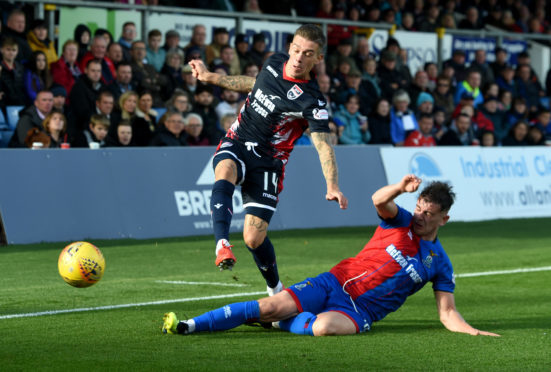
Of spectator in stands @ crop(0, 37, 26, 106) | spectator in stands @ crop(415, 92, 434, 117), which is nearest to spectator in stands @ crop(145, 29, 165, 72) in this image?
spectator in stands @ crop(0, 37, 26, 106)

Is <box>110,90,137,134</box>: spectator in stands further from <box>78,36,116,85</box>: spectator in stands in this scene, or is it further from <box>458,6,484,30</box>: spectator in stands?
<box>458,6,484,30</box>: spectator in stands

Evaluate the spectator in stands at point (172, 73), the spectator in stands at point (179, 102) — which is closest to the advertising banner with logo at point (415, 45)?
the spectator in stands at point (172, 73)

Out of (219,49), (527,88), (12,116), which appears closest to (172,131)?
(12,116)

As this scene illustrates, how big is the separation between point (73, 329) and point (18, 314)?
2.91 ft

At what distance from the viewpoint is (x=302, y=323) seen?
726cm

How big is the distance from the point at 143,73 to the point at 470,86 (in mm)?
9243

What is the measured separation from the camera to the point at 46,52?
16062 mm

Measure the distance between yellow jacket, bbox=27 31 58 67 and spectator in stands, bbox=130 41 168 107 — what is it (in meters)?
1.36

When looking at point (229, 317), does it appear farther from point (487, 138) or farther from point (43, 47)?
point (487, 138)

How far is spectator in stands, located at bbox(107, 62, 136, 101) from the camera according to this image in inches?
634

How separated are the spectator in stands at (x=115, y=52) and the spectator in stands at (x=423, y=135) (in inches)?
238

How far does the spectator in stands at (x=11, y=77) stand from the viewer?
49.1 ft

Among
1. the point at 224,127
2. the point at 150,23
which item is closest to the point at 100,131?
the point at 224,127

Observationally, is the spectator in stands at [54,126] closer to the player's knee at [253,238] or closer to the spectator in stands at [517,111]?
the player's knee at [253,238]
